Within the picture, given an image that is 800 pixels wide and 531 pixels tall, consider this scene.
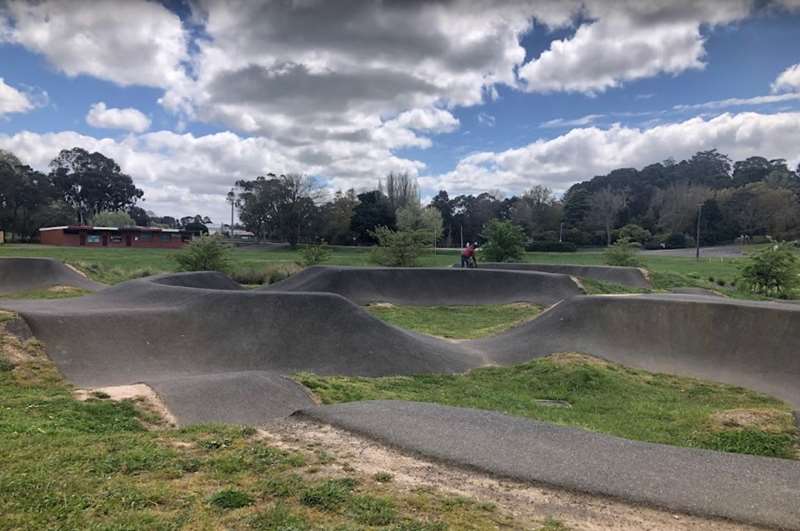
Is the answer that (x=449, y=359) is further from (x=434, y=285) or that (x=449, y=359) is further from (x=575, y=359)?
(x=434, y=285)

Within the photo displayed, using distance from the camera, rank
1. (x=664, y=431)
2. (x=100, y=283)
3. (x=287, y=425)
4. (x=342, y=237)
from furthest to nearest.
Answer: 1. (x=342, y=237)
2. (x=100, y=283)
3. (x=664, y=431)
4. (x=287, y=425)

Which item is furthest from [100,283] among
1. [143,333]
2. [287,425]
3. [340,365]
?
[287,425]

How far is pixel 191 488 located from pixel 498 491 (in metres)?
2.60

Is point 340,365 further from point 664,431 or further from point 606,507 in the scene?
point 606,507

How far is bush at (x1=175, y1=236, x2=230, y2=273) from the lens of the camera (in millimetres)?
28281

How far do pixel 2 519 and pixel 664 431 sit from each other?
820cm

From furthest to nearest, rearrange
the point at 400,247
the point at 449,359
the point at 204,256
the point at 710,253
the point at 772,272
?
the point at 710,253 < the point at 400,247 < the point at 204,256 < the point at 772,272 < the point at 449,359

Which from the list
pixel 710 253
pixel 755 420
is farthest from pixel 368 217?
pixel 755 420

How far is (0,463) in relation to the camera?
15.0 ft

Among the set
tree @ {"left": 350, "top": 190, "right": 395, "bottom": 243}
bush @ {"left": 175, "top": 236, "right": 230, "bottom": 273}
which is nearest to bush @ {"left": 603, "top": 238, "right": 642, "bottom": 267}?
bush @ {"left": 175, "top": 236, "right": 230, "bottom": 273}

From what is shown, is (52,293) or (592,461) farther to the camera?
(52,293)

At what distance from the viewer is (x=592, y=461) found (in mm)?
5316

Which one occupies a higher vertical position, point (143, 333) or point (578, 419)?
point (143, 333)

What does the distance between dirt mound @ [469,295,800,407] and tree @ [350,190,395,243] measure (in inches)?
2406
